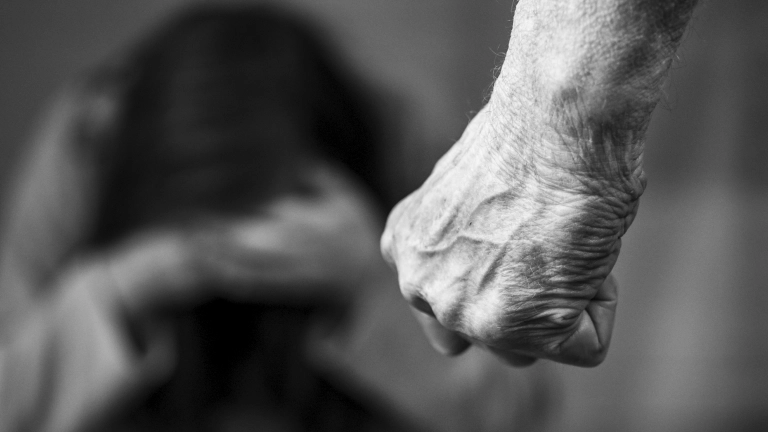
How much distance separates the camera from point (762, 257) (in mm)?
1884

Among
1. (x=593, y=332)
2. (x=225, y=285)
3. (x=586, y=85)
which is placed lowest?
(x=225, y=285)

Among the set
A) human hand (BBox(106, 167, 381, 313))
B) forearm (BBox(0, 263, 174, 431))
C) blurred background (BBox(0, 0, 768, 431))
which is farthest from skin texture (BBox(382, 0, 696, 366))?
blurred background (BBox(0, 0, 768, 431))

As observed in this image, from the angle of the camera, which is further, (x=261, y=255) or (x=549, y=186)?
(x=261, y=255)

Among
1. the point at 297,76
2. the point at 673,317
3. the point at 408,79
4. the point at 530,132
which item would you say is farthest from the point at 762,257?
the point at 530,132

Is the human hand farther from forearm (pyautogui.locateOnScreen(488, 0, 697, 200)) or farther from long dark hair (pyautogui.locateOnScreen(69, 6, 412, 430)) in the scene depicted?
forearm (pyautogui.locateOnScreen(488, 0, 697, 200))

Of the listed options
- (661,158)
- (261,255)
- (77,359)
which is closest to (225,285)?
(261,255)

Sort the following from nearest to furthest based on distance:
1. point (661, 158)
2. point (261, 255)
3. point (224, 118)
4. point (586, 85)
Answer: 1. point (586, 85)
2. point (261, 255)
3. point (224, 118)
4. point (661, 158)

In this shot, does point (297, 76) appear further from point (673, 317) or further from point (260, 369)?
point (673, 317)

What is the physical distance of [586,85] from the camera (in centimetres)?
38

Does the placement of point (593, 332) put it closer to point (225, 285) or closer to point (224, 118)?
point (225, 285)

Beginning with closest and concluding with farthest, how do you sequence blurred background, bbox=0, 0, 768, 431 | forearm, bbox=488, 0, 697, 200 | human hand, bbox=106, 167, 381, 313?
forearm, bbox=488, 0, 697, 200
human hand, bbox=106, 167, 381, 313
blurred background, bbox=0, 0, 768, 431

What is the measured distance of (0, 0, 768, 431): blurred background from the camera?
179cm

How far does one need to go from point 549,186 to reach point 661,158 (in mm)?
1622

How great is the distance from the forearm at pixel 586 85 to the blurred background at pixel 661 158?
1316 millimetres
